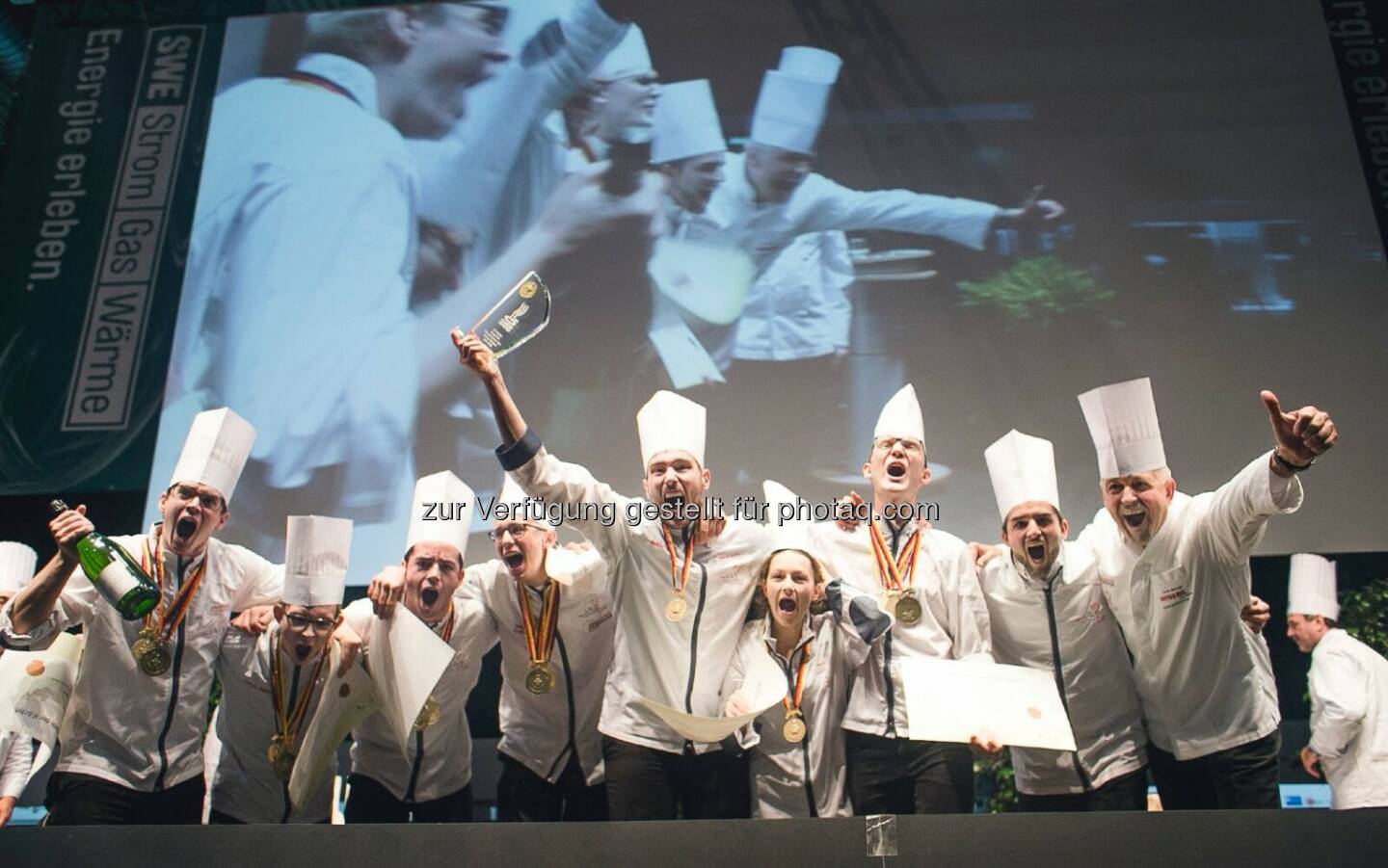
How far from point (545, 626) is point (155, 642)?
4.04ft

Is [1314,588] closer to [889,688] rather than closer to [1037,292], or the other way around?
[1037,292]

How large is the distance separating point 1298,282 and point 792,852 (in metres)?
3.97

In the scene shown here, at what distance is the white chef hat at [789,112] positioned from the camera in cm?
557

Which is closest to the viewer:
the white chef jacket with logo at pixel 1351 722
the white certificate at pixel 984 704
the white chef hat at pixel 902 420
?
the white certificate at pixel 984 704

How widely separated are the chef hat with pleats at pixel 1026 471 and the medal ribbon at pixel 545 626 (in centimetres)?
146

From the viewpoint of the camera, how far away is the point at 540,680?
11.5ft

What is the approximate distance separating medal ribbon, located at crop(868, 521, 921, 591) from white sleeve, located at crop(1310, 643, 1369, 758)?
6.82ft

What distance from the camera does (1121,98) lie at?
5500mm

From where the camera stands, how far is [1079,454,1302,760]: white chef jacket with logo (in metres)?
3.20

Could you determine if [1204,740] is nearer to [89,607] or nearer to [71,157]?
[89,607]

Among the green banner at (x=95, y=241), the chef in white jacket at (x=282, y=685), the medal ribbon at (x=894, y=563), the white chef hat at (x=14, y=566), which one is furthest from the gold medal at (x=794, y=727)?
the green banner at (x=95, y=241)

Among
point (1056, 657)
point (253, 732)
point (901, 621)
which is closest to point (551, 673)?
point (253, 732)

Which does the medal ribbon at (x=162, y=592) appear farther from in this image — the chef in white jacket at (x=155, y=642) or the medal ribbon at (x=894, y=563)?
the medal ribbon at (x=894, y=563)

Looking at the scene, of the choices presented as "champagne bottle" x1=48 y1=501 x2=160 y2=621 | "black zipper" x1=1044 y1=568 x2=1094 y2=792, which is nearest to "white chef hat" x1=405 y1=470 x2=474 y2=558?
"champagne bottle" x1=48 y1=501 x2=160 y2=621
